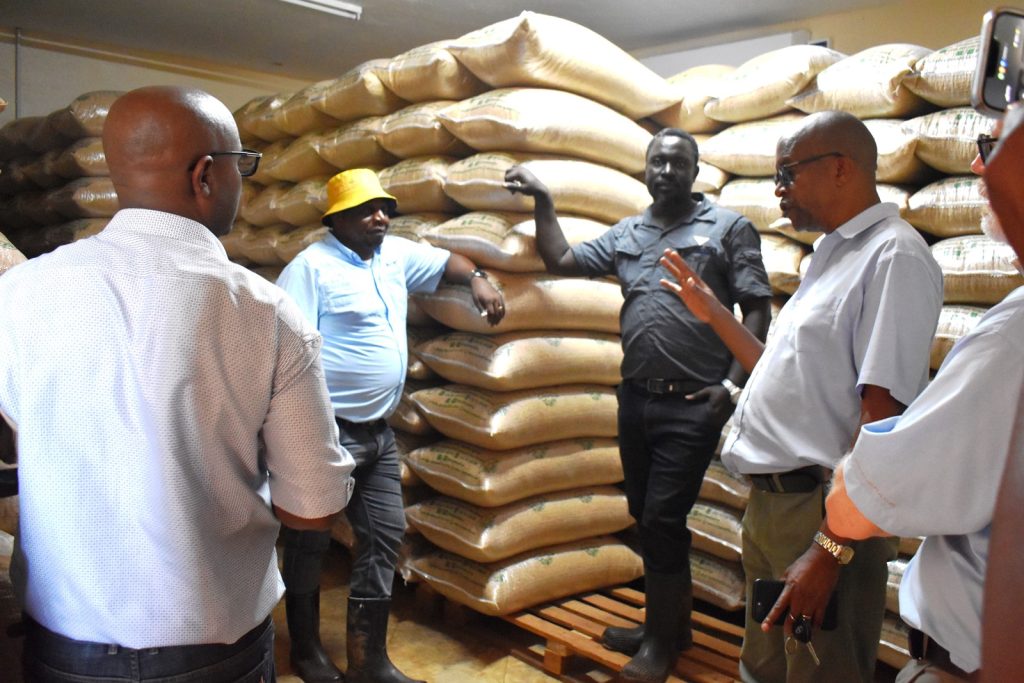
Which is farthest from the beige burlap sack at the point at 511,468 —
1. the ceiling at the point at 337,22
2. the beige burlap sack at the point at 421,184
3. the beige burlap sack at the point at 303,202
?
the ceiling at the point at 337,22

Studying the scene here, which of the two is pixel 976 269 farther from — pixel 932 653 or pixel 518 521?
pixel 932 653

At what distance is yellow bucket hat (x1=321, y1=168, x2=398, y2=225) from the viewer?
299 cm

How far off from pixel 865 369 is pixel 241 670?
1.31 meters

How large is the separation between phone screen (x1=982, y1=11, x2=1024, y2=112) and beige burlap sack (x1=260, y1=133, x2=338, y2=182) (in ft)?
11.2

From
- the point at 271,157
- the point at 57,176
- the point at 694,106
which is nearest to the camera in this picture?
the point at 694,106

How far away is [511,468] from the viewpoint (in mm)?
3227

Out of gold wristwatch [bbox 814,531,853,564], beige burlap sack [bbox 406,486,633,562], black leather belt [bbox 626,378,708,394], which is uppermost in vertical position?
gold wristwatch [bbox 814,531,853,564]

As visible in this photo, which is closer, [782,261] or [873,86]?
[873,86]

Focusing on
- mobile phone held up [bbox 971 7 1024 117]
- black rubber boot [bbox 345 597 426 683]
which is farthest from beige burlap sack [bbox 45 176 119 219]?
mobile phone held up [bbox 971 7 1024 117]

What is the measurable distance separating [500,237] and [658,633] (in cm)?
148

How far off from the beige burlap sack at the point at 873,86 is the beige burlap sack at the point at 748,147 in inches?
6.8

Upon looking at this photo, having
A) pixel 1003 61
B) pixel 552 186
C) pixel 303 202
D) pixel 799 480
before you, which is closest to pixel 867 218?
pixel 799 480

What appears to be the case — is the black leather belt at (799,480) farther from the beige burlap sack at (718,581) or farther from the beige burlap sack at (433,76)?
the beige burlap sack at (433,76)

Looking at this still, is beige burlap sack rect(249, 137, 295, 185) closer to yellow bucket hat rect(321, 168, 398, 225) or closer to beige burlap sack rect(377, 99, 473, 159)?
beige burlap sack rect(377, 99, 473, 159)
